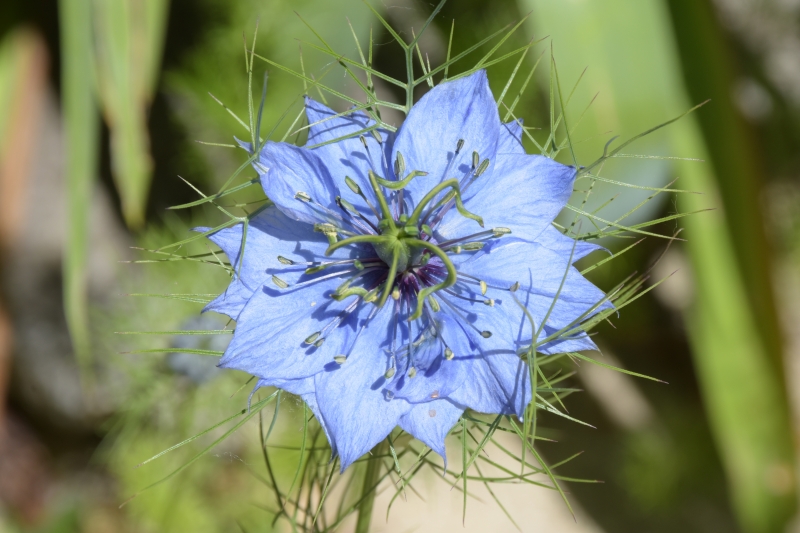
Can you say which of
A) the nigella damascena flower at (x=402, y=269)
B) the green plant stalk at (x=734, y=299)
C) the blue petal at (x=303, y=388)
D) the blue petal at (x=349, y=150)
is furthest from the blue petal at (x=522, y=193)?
the green plant stalk at (x=734, y=299)

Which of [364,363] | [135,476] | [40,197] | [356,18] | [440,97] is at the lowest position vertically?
[135,476]

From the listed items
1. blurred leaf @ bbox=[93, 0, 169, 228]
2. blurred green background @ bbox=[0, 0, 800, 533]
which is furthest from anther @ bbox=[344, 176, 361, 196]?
blurred leaf @ bbox=[93, 0, 169, 228]

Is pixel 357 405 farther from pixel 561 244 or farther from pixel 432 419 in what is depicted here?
pixel 561 244

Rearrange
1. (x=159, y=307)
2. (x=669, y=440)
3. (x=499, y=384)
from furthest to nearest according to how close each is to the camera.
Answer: (x=669, y=440)
(x=159, y=307)
(x=499, y=384)

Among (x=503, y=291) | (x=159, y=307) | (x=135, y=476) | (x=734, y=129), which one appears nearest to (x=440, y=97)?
(x=503, y=291)

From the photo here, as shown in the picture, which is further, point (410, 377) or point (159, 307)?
point (159, 307)

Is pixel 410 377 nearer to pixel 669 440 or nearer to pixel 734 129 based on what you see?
pixel 734 129

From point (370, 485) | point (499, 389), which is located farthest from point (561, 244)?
point (370, 485)
